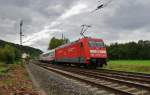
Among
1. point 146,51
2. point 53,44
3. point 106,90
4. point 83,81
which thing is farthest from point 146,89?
point 53,44

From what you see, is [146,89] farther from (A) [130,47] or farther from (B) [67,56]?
(A) [130,47]

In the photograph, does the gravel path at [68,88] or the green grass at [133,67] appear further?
the green grass at [133,67]

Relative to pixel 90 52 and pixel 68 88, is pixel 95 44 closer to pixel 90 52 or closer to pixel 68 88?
pixel 90 52

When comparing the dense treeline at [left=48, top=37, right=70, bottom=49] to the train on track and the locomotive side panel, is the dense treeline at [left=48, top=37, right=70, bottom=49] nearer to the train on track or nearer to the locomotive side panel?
the locomotive side panel

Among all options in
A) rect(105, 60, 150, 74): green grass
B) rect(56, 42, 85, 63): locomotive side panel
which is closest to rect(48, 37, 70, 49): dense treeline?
rect(105, 60, 150, 74): green grass

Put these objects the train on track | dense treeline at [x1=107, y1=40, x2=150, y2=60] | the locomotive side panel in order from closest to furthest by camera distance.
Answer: the train on track
the locomotive side panel
dense treeline at [x1=107, y1=40, x2=150, y2=60]

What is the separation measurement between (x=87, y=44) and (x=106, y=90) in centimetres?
1801

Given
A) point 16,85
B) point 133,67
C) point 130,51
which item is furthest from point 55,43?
point 16,85

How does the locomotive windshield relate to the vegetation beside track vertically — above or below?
above

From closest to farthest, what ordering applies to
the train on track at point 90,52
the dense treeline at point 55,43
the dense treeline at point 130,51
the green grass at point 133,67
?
the train on track at point 90,52 → the green grass at point 133,67 → the dense treeline at point 130,51 → the dense treeline at point 55,43

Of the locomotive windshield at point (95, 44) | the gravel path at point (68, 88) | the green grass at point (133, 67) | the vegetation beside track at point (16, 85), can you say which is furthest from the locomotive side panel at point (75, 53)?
the gravel path at point (68, 88)

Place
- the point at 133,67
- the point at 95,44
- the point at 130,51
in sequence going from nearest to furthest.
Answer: the point at 95,44 → the point at 133,67 → the point at 130,51

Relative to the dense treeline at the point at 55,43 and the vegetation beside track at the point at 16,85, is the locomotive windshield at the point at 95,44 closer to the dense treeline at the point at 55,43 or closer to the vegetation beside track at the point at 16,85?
the vegetation beside track at the point at 16,85

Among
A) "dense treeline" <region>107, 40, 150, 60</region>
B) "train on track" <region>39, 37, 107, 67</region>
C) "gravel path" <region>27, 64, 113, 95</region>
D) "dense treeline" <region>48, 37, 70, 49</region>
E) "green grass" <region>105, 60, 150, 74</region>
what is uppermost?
"dense treeline" <region>48, 37, 70, 49</region>
